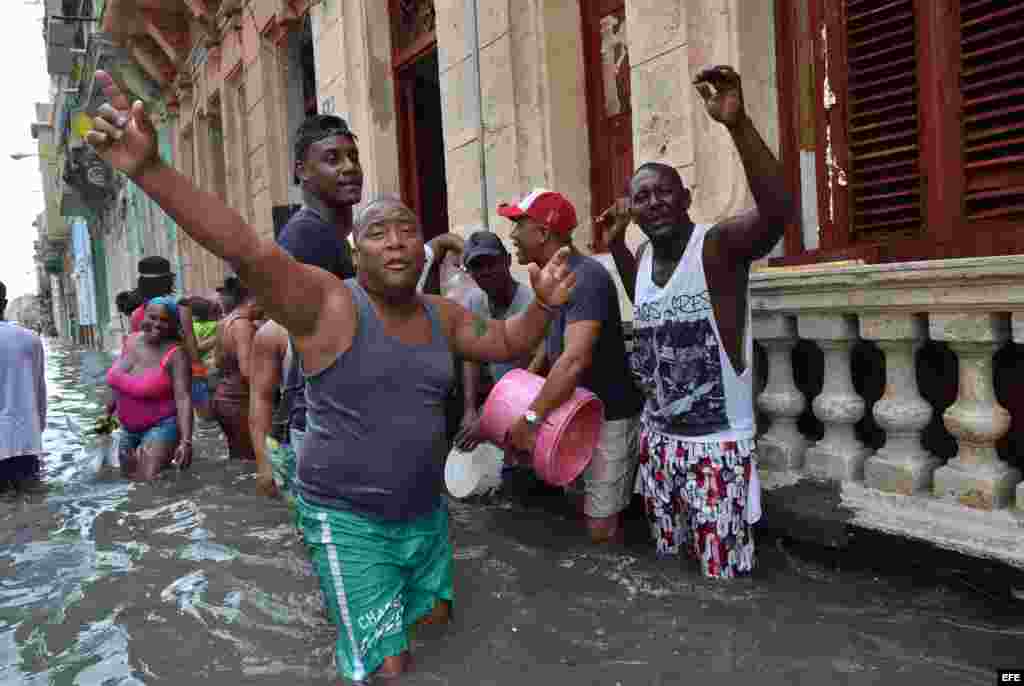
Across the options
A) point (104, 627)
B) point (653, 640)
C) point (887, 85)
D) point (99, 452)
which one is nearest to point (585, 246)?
point (887, 85)

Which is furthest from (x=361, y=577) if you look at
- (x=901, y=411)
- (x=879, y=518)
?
(x=901, y=411)

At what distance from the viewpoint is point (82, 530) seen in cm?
485

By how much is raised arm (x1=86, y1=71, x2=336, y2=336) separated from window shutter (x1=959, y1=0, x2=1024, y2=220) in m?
2.67

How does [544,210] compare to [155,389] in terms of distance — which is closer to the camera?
[544,210]

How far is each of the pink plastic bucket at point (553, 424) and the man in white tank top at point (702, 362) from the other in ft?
1.25

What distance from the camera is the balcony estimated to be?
9.11 feet

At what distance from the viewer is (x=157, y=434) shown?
588 cm

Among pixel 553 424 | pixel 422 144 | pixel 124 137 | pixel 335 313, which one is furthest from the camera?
pixel 422 144

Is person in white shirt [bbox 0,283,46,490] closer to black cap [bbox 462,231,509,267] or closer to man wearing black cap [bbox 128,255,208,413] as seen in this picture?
man wearing black cap [bbox 128,255,208,413]

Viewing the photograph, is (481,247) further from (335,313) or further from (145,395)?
(145,395)

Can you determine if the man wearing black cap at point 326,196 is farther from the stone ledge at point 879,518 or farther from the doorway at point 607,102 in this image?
the doorway at point 607,102

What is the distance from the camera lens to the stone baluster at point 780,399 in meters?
3.52

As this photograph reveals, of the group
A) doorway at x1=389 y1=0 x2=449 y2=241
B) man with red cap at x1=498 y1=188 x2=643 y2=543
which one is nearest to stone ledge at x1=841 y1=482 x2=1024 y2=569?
man with red cap at x1=498 y1=188 x2=643 y2=543

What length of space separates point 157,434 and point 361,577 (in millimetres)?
3993
